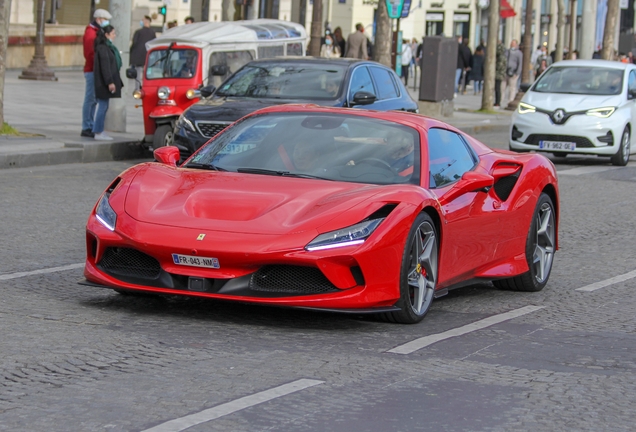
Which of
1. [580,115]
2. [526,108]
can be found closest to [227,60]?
[526,108]

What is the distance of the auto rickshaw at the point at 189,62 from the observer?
1866cm

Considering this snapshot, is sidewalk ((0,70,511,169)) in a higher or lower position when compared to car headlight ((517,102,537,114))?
lower

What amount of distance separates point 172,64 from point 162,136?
2.12 m

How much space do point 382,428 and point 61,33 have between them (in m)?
38.5

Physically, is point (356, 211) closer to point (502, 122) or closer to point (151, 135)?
point (151, 135)

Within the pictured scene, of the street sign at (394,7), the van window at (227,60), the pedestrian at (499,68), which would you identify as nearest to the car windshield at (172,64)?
the van window at (227,60)

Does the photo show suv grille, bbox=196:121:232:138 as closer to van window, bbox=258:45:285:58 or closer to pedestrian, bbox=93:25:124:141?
pedestrian, bbox=93:25:124:141

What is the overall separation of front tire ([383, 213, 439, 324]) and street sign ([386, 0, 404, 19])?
864 inches

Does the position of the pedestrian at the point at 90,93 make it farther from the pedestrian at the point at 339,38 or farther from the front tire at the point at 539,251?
the pedestrian at the point at 339,38

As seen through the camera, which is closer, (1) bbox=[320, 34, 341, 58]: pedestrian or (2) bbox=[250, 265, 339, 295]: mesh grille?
(2) bbox=[250, 265, 339, 295]: mesh grille

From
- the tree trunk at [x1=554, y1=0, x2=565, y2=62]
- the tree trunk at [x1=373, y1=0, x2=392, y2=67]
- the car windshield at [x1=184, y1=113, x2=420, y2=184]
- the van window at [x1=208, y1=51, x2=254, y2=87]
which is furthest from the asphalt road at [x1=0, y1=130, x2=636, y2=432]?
the tree trunk at [x1=554, y1=0, x2=565, y2=62]

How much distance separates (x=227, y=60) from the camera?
68.2 feet

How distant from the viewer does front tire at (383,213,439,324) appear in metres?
6.98

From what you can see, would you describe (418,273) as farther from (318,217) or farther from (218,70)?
(218,70)
